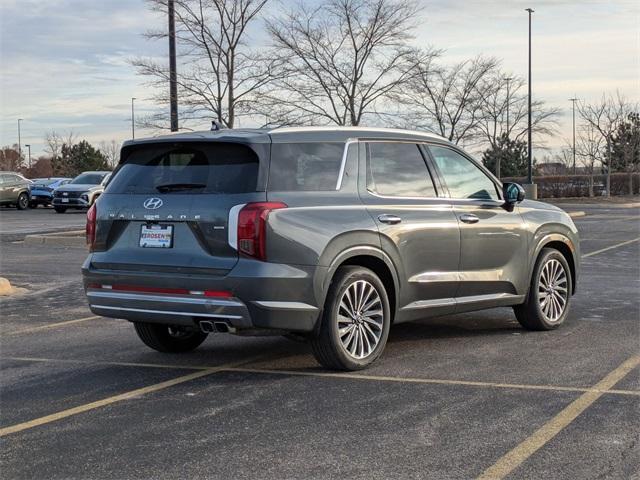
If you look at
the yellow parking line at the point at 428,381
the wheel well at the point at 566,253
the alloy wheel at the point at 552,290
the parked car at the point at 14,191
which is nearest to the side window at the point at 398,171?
the yellow parking line at the point at 428,381

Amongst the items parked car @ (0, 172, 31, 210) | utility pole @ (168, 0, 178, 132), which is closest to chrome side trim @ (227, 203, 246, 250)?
utility pole @ (168, 0, 178, 132)

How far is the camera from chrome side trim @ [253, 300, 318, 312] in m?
6.29

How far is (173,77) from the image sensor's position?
62.3 ft

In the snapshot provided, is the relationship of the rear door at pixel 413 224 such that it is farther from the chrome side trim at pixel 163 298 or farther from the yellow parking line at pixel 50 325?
the yellow parking line at pixel 50 325

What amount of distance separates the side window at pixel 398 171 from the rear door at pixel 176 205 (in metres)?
1.11

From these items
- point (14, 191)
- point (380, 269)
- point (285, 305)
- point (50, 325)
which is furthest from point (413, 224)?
point (14, 191)

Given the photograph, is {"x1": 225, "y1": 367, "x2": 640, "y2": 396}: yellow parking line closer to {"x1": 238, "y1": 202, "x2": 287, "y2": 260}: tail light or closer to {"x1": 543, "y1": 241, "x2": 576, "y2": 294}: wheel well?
{"x1": 238, "y1": 202, "x2": 287, "y2": 260}: tail light

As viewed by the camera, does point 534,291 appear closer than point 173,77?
Yes

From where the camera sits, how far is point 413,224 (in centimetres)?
732

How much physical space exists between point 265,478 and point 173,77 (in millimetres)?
15447

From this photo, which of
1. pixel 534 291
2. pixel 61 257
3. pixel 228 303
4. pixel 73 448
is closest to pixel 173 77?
pixel 61 257

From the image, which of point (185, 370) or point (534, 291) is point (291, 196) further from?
point (534, 291)

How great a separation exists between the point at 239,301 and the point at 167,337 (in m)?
1.72

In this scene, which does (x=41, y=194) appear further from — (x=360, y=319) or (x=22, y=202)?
(x=360, y=319)
